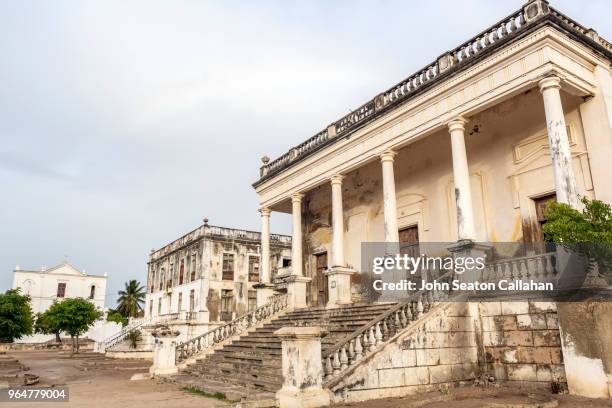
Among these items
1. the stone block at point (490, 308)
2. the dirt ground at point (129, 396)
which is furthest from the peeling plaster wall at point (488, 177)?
the dirt ground at point (129, 396)

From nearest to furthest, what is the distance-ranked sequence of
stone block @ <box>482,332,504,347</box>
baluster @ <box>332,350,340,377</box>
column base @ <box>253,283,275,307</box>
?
baluster @ <box>332,350,340,377</box>, stone block @ <box>482,332,504,347</box>, column base @ <box>253,283,275,307</box>

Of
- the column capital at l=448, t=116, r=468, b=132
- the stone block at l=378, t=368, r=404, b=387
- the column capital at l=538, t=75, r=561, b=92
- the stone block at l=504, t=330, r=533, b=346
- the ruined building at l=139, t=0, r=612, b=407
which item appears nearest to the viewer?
the ruined building at l=139, t=0, r=612, b=407

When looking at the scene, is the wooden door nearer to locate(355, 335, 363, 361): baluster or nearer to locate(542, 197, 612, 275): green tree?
locate(355, 335, 363, 361): baluster

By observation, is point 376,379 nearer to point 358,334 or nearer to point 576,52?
point 358,334

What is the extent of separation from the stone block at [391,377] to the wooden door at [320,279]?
1002 cm

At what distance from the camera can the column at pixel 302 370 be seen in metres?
7.27

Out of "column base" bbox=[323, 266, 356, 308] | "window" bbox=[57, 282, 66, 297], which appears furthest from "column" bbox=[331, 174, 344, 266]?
"window" bbox=[57, 282, 66, 297]

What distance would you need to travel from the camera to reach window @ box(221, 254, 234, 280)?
33906mm

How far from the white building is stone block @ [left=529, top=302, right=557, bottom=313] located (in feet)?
163

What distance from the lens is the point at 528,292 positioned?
8.89 meters

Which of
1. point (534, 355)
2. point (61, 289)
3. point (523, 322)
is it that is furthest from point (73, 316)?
point (534, 355)

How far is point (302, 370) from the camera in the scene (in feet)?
24.1

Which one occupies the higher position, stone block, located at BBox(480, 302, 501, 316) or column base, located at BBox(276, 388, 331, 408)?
stone block, located at BBox(480, 302, 501, 316)

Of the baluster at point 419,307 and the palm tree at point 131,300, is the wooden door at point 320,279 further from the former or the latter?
the palm tree at point 131,300
